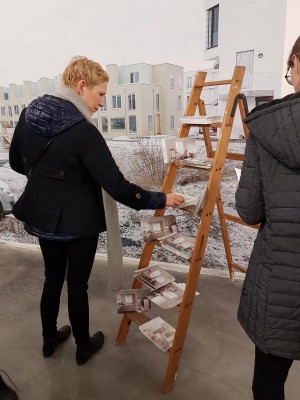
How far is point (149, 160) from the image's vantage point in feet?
9.24

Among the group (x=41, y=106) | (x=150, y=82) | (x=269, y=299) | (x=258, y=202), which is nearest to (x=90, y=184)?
(x=41, y=106)

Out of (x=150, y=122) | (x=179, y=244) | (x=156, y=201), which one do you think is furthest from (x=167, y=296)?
(x=150, y=122)

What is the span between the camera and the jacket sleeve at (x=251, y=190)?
95 cm

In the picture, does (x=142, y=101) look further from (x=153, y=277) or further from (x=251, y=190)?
(x=251, y=190)

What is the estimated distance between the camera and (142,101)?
106 inches

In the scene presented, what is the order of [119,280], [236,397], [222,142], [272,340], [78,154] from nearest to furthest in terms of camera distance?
[272,340], [78,154], [222,142], [236,397], [119,280]

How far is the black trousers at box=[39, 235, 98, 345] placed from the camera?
158 cm

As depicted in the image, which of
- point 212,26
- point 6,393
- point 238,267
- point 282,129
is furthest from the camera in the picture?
point 238,267

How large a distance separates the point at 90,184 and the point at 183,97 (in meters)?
1.28

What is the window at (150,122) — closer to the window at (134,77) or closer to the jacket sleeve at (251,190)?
the window at (134,77)

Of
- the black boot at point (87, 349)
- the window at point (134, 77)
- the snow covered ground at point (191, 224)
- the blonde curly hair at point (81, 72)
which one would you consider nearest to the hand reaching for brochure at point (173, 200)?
the blonde curly hair at point (81, 72)

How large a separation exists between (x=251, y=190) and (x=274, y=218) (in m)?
0.11

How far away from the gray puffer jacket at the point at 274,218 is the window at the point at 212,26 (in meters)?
1.79

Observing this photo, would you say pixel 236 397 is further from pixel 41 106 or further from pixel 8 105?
pixel 8 105
